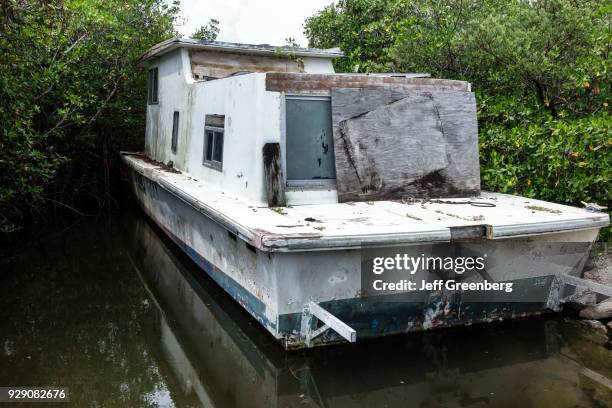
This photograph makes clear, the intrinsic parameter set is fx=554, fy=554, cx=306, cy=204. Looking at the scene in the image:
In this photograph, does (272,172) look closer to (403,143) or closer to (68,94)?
(403,143)

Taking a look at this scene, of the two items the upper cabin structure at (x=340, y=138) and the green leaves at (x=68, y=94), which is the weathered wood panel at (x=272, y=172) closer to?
the upper cabin structure at (x=340, y=138)

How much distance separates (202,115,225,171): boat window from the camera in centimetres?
746

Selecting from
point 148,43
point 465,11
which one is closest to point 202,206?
point 465,11

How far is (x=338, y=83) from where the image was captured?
641 centimetres

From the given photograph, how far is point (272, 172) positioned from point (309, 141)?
0.61 metres

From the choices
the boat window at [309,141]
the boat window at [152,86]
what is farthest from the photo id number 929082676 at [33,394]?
the boat window at [152,86]

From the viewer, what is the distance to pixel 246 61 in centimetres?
959

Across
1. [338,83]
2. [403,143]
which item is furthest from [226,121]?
[403,143]

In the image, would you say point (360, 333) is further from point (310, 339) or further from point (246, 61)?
point (246, 61)

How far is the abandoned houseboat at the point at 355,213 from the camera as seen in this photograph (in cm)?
511

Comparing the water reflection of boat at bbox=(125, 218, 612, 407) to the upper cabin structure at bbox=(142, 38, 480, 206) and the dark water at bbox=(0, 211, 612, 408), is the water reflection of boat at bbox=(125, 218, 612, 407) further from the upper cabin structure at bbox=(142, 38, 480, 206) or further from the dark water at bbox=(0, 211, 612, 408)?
the upper cabin structure at bbox=(142, 38, 480, 206)

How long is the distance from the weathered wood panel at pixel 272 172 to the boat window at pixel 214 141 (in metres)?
1.45

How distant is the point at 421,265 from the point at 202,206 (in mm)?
2575

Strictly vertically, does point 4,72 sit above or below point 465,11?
below
